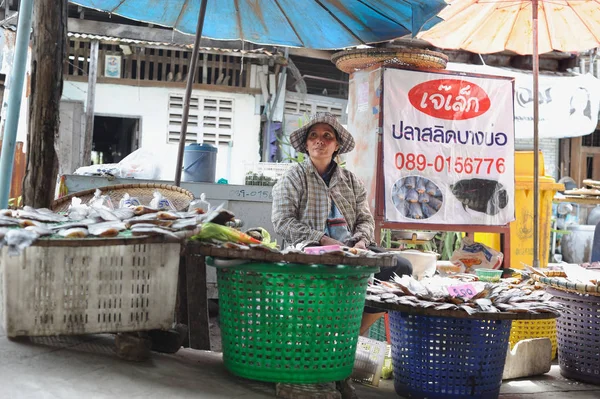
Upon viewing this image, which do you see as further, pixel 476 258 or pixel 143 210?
pixel 476 258

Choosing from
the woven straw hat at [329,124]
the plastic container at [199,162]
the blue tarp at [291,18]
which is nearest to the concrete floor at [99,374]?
the woven straw hat at [329,124]

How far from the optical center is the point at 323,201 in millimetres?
4656

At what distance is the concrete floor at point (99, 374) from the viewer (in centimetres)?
250

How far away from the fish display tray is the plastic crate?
132 cm

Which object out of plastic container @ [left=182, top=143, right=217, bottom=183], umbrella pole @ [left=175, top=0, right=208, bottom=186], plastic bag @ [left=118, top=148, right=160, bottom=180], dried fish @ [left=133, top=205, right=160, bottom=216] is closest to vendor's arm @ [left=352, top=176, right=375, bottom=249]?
umbrella pole @ [left=175, top=0, right=208, bottom=186]

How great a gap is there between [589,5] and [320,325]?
4.75 metres

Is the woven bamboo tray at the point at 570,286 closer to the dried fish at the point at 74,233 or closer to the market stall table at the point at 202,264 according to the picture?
the market stall table at the point at 202,264

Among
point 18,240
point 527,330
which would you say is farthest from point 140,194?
point 527,330

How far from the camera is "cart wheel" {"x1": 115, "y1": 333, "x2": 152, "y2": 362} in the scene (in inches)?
117

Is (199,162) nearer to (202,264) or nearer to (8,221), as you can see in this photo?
(202,264)

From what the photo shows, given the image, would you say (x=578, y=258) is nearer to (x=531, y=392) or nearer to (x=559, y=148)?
(x=559, y=148)

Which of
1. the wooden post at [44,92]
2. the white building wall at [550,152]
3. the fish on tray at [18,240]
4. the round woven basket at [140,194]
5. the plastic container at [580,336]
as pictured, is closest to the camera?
the fish on tray at [18,240]

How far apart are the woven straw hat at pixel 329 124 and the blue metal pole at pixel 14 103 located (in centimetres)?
181

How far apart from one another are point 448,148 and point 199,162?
2483 millimetres
